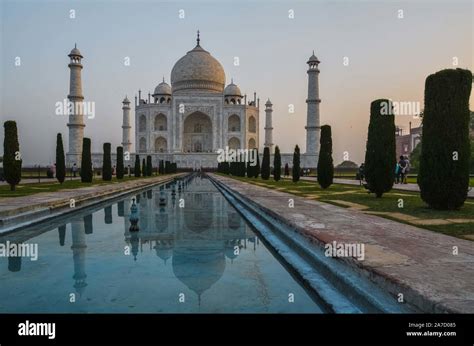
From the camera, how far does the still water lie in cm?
261

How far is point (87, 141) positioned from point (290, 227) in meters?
17.4

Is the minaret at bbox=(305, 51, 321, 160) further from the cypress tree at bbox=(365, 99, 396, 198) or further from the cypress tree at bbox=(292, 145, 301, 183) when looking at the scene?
the cypress tree at bbox=(365, 99, 396, 198)

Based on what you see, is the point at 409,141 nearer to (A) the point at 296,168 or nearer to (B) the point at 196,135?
(B) the point at 196,135

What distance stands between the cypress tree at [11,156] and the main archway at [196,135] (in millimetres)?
39392

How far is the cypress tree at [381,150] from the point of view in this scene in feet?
33.9

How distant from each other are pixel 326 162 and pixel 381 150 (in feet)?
12.9

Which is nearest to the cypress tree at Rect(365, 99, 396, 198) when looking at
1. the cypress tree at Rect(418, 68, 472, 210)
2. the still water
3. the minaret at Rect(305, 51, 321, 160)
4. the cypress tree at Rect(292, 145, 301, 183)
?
the cypress tree at Rect(418, 68, 472, 210)

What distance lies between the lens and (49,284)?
3057 mm

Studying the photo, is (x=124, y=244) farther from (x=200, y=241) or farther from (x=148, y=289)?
(x=148, y=289)

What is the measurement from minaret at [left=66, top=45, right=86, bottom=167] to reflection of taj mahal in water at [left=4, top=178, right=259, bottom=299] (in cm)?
3467

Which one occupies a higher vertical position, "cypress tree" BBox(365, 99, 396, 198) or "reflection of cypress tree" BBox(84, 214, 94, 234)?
"cypress tree" BBox(365, 99, 396, 198)

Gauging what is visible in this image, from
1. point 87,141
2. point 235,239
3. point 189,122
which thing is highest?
point 189,122

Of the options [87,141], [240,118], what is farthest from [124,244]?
[240,118]

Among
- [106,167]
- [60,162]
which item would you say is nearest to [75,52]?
[106,167]
